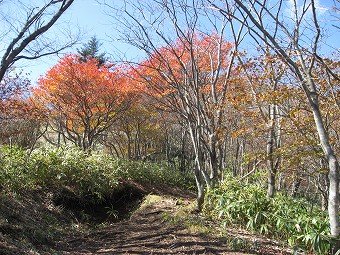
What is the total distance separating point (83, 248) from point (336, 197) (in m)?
3.92

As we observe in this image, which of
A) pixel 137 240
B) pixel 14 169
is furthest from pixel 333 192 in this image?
pixel 14 169

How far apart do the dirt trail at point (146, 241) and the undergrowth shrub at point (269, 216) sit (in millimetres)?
513

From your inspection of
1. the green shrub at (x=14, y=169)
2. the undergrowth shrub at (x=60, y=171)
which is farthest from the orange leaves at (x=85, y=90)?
the green shrub at (x=14, y=169)

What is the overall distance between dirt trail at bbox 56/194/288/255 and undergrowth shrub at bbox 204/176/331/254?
513 millimetres

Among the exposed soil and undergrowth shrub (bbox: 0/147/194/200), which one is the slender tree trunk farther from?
undergrowth shrub (bbox: 0/147/194/200)

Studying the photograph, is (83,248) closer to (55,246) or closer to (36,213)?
(55,246)

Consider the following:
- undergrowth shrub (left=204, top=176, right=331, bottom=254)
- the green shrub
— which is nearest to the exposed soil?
undergrowth shrub (left=204, top=176, right=331, bottom=254)

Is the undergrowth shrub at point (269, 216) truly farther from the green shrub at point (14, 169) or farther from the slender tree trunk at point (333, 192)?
the green shrub at point (14, 169)

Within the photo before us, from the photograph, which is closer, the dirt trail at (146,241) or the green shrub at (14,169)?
the dirt trail at (146,241)

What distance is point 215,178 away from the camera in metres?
6.45

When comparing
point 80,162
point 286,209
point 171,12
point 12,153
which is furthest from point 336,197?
point 12,153

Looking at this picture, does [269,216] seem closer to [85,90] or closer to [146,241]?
[146,241]

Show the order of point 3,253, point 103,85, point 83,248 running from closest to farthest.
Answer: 1. point 3,253
2. point 83,248
3. point 103,85

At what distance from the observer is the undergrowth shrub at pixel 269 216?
411 centimetres
